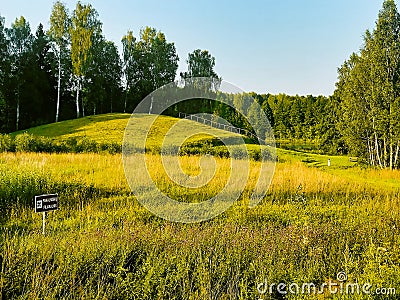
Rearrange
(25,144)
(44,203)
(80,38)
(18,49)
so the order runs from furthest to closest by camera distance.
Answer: (18,49)
(80,38)
(25,144)
(44,203)

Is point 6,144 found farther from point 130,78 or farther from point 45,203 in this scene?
point 130,78

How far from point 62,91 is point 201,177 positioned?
143ft

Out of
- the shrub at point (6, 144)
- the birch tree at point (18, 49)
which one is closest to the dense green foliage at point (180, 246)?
the shrub at point (6, 144)

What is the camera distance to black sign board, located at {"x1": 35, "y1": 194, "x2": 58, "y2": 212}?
250 inches

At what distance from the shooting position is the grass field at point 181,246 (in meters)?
4.77

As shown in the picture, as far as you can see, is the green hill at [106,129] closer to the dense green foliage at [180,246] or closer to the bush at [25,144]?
the bush at [25,144]

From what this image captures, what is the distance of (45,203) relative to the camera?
6.48m

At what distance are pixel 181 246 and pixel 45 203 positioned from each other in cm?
257

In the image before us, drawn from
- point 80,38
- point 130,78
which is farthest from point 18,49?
point 130,78

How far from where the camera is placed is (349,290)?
15.7ft

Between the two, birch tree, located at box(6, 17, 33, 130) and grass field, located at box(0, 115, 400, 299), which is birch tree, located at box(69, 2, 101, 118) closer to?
birch tree, located at box(6, 17, 33, 130)

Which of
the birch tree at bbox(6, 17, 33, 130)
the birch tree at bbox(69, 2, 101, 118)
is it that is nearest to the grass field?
the birch tree at bbox(69, 2, 101, 118)

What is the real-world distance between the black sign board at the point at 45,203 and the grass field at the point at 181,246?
49 cm

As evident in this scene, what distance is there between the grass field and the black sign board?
0.49 meters
